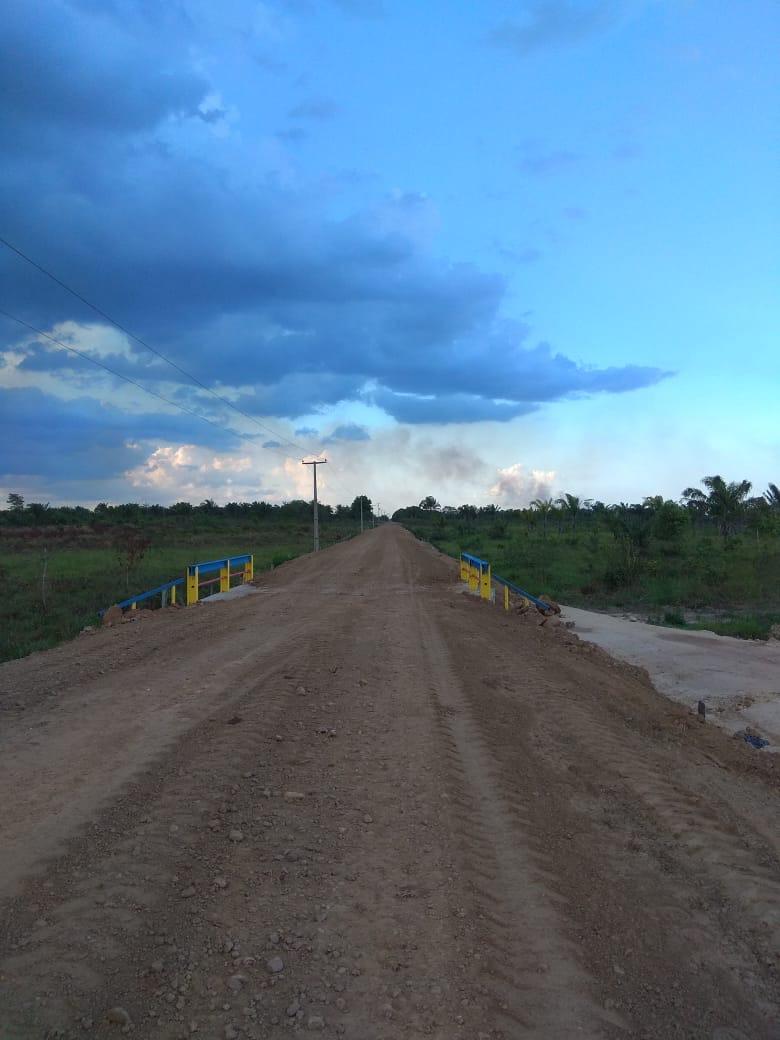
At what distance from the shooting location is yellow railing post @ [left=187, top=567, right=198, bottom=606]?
15.2 meters

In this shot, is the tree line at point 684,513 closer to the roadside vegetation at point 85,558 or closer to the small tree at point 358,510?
the roadside vegetation at point 85,558

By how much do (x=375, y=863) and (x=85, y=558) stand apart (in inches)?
1266

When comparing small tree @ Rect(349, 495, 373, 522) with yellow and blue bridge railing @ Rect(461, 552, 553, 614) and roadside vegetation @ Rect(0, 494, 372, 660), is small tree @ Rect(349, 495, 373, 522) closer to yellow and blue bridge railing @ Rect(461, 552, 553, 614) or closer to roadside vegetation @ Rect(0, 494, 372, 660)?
roadside vegetation @ Rect(0, 494, 372, 660)

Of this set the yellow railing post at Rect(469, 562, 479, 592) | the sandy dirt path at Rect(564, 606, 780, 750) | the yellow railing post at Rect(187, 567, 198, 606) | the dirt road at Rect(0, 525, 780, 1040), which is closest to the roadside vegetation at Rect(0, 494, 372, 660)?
the yellow railing post at Rect(187, 567, 198, 606)

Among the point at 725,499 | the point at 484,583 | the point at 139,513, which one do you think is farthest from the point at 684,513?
the point at 139,513

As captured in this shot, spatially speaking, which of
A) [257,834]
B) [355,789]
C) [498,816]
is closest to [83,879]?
[257,834]

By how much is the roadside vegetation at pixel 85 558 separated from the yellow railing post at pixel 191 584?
1.89m

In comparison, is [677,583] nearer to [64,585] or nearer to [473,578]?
[473,578]

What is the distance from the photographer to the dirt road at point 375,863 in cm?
299

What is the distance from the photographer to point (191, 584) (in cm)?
1516

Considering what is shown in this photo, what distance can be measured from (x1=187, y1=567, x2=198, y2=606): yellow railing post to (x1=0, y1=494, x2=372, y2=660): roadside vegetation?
189 centimetres

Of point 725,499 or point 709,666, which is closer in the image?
point 709,666

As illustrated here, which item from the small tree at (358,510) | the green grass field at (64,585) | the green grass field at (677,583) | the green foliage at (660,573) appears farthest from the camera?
the small tree at (358,510)

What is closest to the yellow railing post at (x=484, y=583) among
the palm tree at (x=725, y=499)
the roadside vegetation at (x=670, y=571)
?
the roadside vegetation at (x=670, y=571)
